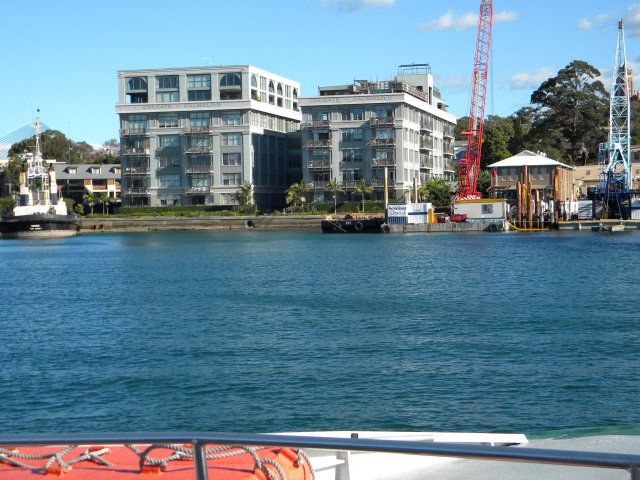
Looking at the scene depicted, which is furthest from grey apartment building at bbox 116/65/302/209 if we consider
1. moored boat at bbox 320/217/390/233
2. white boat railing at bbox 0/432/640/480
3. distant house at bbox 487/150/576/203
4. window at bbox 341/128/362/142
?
white boat railing at bbox 0/432/640/480

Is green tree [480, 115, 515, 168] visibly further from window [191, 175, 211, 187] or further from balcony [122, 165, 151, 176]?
balcony [122, 165, 151, 176]

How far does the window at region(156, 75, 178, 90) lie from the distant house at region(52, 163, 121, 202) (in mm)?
30149

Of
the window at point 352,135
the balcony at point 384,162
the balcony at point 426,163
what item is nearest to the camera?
the balcony at point 384,162

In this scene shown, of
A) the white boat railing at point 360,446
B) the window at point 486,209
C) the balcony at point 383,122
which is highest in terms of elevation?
the balcony at point 383,122

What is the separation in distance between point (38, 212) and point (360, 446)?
104864mm

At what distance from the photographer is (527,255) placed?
2425 inches

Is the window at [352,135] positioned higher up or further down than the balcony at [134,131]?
further down

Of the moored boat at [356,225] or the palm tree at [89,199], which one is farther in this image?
the palm tree at [89,199]

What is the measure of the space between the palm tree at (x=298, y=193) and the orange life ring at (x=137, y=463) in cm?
10565

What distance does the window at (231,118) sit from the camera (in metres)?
112

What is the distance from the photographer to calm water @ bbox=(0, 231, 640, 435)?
17.3 meters

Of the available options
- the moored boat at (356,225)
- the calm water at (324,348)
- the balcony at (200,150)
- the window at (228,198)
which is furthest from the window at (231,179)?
the calm water at (324,348)

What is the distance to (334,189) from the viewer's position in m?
108

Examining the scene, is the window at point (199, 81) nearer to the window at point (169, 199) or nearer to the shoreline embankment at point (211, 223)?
the window at point (169, 199)
